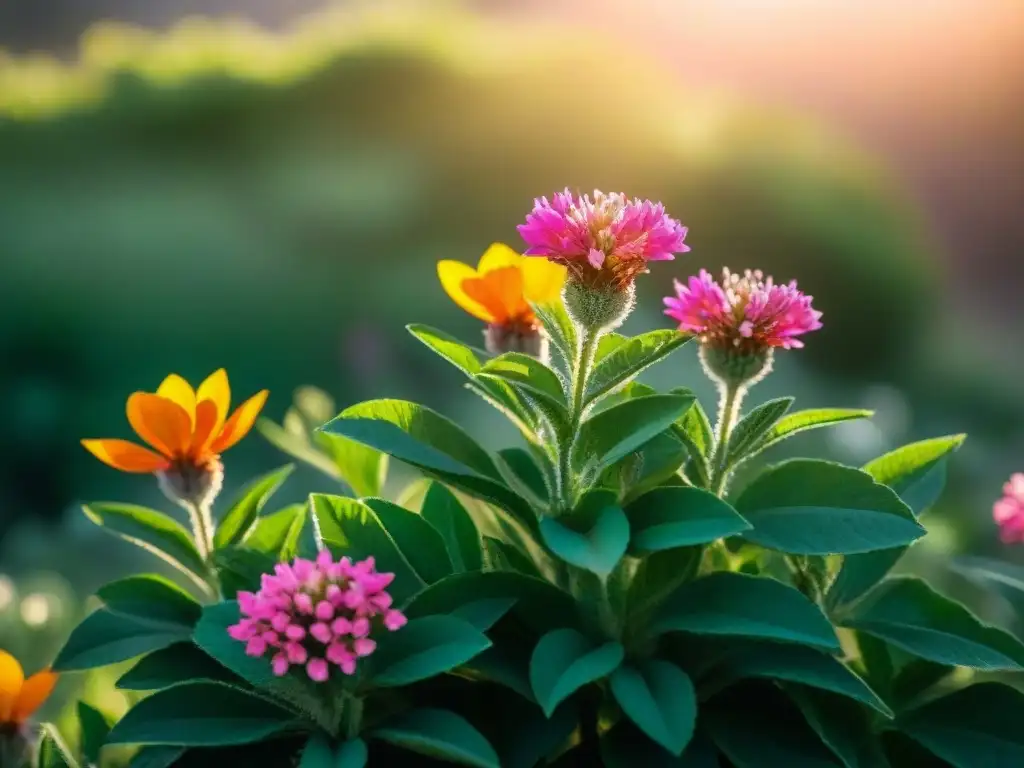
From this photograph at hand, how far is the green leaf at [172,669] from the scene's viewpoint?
0.74m

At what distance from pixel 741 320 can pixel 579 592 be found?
0.20m

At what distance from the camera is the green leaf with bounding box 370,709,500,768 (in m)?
0.61

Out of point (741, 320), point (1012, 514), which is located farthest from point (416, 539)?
point (1012, 514)

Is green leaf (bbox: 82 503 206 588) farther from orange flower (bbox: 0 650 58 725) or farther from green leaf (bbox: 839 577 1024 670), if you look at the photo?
green leaf (bbox: 839 577 1024 670)

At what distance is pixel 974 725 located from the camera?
2.51ft

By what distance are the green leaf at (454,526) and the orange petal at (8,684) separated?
11.9 inches

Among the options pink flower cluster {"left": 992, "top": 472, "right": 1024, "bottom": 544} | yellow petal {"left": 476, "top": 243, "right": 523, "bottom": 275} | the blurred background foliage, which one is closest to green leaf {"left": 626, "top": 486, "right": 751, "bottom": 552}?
yellow petal {"left": 476, "top": 243, "right": 523, "bottom": 275}

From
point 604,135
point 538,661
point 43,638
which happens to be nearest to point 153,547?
point 538,661

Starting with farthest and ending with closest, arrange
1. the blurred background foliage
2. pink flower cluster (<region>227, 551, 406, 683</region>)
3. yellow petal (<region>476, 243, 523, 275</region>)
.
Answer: the blurred background foliage → yellow petal (<region>476, 243, 523, 275</region>) → pink flower cluster (<region>227, 551, 406, 683</region>)

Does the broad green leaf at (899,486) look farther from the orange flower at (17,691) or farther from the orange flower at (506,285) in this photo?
the orange flower at (17,691)

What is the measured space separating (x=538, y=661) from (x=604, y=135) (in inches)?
114

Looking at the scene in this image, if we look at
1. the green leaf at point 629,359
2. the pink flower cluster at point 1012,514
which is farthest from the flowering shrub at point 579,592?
the pink flower cluster at point 1012,514

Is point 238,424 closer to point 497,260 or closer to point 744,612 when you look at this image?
point 497,260

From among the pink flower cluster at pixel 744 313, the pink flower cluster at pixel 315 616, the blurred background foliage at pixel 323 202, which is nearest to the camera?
the pink flower cluster at pixel 315 616
